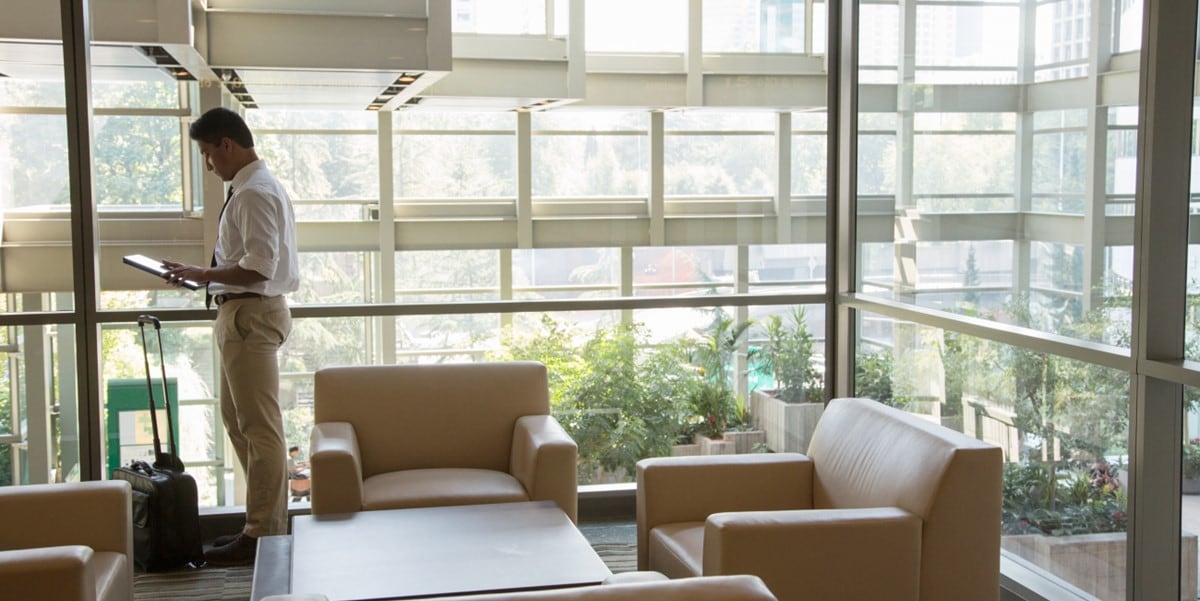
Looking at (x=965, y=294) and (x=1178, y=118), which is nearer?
(x=1178, y=118)

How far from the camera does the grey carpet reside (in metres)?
4.04

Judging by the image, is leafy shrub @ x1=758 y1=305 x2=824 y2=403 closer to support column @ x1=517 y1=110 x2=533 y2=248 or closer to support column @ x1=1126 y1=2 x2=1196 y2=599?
support column @ x1=517 y1=110 x2=533 y2=248

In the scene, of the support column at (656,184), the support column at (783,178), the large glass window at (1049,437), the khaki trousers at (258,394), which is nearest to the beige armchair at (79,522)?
the khaki trousers at (258,394)

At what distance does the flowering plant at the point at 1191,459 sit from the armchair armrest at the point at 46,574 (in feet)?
9.60

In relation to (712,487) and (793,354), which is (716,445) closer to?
(793,354)

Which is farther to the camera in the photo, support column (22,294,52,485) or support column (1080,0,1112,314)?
support column (22,294,52,485)

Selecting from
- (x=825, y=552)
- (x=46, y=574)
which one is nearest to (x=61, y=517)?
(x=46, y=574)

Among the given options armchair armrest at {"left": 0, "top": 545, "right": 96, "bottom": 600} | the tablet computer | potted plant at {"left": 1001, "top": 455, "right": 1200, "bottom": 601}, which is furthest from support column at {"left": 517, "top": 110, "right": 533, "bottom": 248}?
armchair armrest at {"left": 0, "top": 545, "right": 96, "bottom": 600}

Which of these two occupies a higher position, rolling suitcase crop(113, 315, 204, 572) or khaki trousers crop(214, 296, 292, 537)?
khaki trousers crop(214, 296, 292, 537)

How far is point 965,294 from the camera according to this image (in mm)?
4270

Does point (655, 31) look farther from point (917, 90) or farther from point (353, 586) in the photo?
point (353, 586)

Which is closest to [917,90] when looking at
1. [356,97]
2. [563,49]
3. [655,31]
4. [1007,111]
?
[1007,111]

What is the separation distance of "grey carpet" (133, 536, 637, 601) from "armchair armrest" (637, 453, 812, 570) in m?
0.71

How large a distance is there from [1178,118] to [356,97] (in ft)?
10.4
